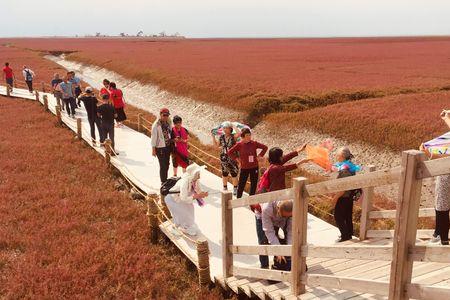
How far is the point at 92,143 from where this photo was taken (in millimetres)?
15734

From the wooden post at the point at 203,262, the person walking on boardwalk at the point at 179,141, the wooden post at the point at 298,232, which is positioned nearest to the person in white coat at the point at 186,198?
the wooden post at the point at 203,262

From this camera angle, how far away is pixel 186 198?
293 inches

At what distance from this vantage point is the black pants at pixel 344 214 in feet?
22.2

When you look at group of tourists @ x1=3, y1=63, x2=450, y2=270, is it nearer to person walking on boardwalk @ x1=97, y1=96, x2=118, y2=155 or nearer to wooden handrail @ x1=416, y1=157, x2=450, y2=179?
person walking on boardwalk @ x1=97, y1=96, x2=118, y2=155

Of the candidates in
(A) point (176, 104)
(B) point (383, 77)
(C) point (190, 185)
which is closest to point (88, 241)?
(C) point (190, 185)

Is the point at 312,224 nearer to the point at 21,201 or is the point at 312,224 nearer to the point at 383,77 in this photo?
the point at 21,201

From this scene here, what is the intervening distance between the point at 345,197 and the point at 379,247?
287 cm

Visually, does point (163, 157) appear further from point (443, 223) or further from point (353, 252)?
point (353, 252)

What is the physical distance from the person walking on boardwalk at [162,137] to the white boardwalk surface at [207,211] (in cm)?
97

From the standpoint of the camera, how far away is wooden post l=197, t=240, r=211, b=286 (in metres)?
6.63

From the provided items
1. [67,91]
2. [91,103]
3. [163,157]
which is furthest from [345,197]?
[67,91]

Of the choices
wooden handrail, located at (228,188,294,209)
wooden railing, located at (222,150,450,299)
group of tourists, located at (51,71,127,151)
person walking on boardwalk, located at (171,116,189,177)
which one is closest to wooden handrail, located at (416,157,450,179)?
wooden railing, located at (222,150,450,299)

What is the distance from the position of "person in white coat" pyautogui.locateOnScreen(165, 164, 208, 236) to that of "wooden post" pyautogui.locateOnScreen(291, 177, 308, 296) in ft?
9.03

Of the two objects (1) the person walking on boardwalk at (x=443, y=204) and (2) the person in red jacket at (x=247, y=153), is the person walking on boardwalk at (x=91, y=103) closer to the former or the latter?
(2) the person in red jacket at (x=247, y=153)
